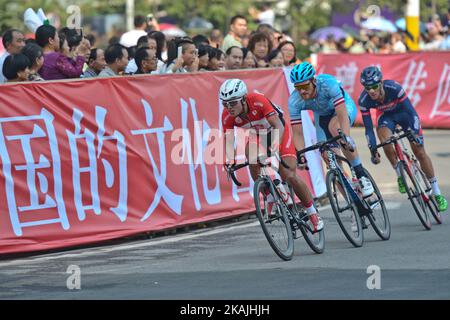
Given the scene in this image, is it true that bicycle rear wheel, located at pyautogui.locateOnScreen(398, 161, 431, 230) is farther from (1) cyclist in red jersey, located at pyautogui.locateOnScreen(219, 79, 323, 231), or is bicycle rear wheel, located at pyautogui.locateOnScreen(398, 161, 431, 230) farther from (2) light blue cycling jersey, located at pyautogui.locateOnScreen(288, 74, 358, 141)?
(1) cyclist in red jersey, located at pyautogui.locateOnScreen(219, 79, 323, 231)

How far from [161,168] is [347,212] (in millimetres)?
2226

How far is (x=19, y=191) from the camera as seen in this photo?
11969mm

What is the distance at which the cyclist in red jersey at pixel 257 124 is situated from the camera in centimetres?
1134

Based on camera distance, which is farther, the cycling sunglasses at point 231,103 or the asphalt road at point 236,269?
the cycling sunglasses at point 231,103

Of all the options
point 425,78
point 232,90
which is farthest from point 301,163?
point 425,78

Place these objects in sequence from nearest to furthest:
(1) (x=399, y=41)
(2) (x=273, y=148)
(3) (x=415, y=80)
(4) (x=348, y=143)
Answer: (2) (x=273, y=148)
(4) (x=348, y=143)
(3) (x=415, y=80)
(1) (x=399, y=41)

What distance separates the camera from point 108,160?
42.3 feet

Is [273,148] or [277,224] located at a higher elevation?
[273,148]

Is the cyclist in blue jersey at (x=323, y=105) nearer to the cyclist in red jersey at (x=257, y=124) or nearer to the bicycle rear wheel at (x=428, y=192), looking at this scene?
the cyclist in red jersey at (x=257, y=124)

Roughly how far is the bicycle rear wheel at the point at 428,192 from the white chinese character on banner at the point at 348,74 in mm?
15394

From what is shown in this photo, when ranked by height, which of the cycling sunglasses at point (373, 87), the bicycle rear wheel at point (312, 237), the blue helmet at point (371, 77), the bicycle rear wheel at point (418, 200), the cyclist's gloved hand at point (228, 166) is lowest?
the bicycle rear wheel at point (312, 237)

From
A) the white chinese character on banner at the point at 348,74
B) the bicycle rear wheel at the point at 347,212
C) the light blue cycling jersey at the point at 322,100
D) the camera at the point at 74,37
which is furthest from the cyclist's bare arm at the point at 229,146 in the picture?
the white chinese character on banner at the point at 348,74

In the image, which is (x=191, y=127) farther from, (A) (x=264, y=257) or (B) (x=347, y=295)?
(B) (x=347, y=295)

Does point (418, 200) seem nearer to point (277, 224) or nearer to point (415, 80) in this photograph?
point (277, 224)
